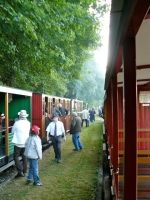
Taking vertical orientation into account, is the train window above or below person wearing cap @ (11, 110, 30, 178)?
above

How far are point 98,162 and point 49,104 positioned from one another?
6047 mm

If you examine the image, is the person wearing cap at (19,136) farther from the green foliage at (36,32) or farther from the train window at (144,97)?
the train window at (144,97)

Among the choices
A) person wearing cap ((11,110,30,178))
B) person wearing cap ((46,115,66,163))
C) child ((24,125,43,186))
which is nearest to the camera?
child ((24,125,43,186))

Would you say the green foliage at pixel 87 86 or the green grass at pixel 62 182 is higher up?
the green foliage at pixel 87 86

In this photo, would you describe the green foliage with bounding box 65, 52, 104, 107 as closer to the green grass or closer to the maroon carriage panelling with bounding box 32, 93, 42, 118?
the maroon carriage panelling with bounding box 32, 93, 42, 118

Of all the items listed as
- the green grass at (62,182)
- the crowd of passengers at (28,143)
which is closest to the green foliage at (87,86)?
the crowd of passengers at (28,143)

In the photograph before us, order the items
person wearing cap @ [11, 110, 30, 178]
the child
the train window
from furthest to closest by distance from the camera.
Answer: the train window, person wearing cap @ [11, 110, 30, 178], the child

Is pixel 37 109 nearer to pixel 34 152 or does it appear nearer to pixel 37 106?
pixel 37 106

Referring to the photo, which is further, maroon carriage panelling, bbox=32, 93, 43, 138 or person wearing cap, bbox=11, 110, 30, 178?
maroon carriage panelling, bbox=32, 93, 43, 138

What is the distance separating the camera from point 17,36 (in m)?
10.1

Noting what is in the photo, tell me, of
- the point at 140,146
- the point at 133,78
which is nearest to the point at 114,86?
the point at 133,78

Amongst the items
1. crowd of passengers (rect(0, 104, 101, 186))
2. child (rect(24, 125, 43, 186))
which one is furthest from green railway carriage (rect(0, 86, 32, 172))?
child (rect(24, 125, 43, 186))

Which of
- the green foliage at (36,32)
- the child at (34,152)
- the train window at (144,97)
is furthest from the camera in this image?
the green foliage at (36,32)

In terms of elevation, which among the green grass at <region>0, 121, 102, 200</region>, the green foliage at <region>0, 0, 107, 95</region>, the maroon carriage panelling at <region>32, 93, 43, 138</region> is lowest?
the green grass at <region>0, 121, 102, 200</region>
